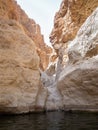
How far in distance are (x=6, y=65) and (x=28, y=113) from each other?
358 cm

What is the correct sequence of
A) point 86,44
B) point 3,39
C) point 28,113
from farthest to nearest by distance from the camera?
point 86,44, point 3,39, point 28,113

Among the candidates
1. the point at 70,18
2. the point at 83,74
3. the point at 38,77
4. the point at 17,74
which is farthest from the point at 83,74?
the point at 70,18

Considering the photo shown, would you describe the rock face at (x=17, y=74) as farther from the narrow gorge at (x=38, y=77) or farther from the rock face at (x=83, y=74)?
the rock face at (x=83, y=74)

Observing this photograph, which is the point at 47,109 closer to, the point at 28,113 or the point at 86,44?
the point at 28,113

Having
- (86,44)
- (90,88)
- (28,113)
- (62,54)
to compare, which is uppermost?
(62,54)

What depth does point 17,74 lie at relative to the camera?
15758 millimetres

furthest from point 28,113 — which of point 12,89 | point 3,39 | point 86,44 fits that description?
point 86,44

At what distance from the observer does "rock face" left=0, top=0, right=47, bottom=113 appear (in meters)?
14.8

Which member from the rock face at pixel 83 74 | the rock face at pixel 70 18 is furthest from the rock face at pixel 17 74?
the rock face at pixel 70 18

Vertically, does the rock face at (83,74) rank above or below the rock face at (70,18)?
below

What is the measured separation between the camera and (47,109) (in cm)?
1670

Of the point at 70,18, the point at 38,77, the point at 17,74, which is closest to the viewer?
the point at 17,74

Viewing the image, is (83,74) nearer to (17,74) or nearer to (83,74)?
(83,74)

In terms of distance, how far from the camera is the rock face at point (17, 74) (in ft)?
48.5
